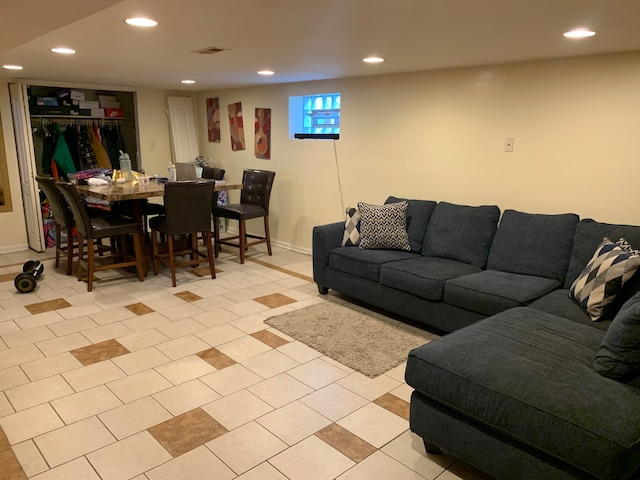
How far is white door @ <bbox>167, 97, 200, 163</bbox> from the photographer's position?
6602 millimetres

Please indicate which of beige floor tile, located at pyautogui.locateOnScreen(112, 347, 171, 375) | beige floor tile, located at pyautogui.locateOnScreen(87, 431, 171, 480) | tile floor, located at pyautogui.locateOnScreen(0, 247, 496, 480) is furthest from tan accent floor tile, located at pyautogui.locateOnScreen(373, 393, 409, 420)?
beige floor tile, located at pyautogui.locateOnScreen(112, 347, 171, 375)

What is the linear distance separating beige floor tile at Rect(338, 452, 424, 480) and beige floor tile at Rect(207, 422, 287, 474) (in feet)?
1.18

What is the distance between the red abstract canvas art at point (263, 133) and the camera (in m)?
5.82

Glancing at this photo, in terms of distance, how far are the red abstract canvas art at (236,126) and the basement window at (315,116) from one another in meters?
0.95

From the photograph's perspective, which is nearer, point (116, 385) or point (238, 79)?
point (116, 385)

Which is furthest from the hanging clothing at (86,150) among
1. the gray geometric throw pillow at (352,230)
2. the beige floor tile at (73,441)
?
the beige floor tile at (73,441)

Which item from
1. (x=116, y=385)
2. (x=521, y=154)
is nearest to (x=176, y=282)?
(x=116, y=385)

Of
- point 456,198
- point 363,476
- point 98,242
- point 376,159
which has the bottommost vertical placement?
point 363,476

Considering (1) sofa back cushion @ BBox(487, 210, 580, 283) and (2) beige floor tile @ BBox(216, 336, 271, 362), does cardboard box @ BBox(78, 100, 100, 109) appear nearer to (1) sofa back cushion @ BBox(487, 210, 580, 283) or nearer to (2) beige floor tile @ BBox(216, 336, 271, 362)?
(2) beige floor tile @ BBox(216, 336, 271, 362)

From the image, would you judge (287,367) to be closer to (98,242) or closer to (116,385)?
(116,385)

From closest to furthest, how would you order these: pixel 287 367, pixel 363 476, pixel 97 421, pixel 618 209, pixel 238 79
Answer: pixel 363 476 < pixel 97 421 < pixel 287 367 < pixel 618 209 < pixel 238 79

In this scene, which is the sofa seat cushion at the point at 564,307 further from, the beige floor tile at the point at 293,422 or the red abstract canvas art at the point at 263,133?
the red abstract canvas art at the point at 263,133

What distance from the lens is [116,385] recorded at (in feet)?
8.95

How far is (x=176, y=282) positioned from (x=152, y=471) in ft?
8.73
